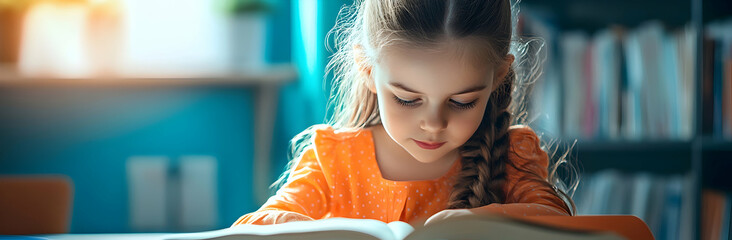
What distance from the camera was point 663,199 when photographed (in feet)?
5.14

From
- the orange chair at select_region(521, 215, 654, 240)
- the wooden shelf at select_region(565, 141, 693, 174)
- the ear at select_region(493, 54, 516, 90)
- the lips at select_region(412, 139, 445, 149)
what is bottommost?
the wooden shelf at select_region(565, 141, 693, 174)

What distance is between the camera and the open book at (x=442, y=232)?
427 mm

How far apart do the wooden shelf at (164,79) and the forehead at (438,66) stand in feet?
3.79

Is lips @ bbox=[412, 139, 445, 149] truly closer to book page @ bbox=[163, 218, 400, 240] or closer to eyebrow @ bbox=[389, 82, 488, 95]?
eyebrow @ bbox=[389, 82, 488, 95]

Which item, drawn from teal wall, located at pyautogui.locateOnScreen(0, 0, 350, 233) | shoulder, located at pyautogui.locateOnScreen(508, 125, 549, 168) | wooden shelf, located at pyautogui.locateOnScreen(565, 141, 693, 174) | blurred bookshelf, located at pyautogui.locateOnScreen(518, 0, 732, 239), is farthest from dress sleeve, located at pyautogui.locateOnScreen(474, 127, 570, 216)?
teal wall, located at pyautogui.locateOnScreen(0, 0, 350, 233)

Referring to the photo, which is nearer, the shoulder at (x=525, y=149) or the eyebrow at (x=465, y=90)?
the eyebrow at (x=465, y=90)

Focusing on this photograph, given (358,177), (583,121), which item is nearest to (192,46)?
(583,121)

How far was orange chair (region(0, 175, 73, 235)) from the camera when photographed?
915 mm

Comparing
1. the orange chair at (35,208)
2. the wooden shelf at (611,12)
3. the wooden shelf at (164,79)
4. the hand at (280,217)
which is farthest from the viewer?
the wooden shelf at (164,79)

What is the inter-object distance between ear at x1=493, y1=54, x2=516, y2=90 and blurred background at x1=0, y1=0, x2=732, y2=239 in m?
0.82

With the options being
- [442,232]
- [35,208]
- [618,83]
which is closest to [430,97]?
[442,232]

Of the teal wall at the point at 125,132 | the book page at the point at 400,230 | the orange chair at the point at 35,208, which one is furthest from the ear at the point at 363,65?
the teal wall at the point at 125,132

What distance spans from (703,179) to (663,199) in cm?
10

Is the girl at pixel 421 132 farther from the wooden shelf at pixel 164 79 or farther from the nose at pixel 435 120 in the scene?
the wooden shelf at pixel 164 79
